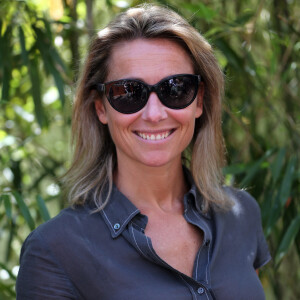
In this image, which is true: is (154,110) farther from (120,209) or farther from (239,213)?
(239,213)

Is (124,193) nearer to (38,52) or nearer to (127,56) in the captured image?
(127,56)

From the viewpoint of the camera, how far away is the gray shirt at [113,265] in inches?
54.4

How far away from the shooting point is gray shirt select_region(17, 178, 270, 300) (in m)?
1.38

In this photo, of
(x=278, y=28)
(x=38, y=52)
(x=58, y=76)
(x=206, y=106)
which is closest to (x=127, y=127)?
(x=206, y=106)

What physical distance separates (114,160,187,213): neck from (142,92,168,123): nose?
0.50 feet

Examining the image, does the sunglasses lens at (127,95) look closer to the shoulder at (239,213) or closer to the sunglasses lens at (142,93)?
the sunglasses lens at (142,93)

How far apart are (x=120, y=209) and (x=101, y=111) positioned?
27 centimetres

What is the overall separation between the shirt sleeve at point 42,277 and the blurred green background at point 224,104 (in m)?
0.54

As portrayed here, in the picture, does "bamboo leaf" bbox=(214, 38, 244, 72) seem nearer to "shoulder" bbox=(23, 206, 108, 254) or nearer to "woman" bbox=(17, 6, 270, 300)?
"woman" bbox=(17, 6, 270, 300)

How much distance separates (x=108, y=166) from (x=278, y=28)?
1.34 meters

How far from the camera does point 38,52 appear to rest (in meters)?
2.34

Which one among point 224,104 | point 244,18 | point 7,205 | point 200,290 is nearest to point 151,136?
point 200,290

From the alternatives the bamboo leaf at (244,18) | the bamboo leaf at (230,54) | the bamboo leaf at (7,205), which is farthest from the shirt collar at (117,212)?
the bamboo leaf at (244,18)

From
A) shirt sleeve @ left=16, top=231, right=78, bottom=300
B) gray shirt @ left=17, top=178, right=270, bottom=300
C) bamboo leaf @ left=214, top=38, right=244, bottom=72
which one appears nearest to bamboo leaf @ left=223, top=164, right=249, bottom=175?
bamboo leaf @ left=214, top=38, right=244, bottom=72
